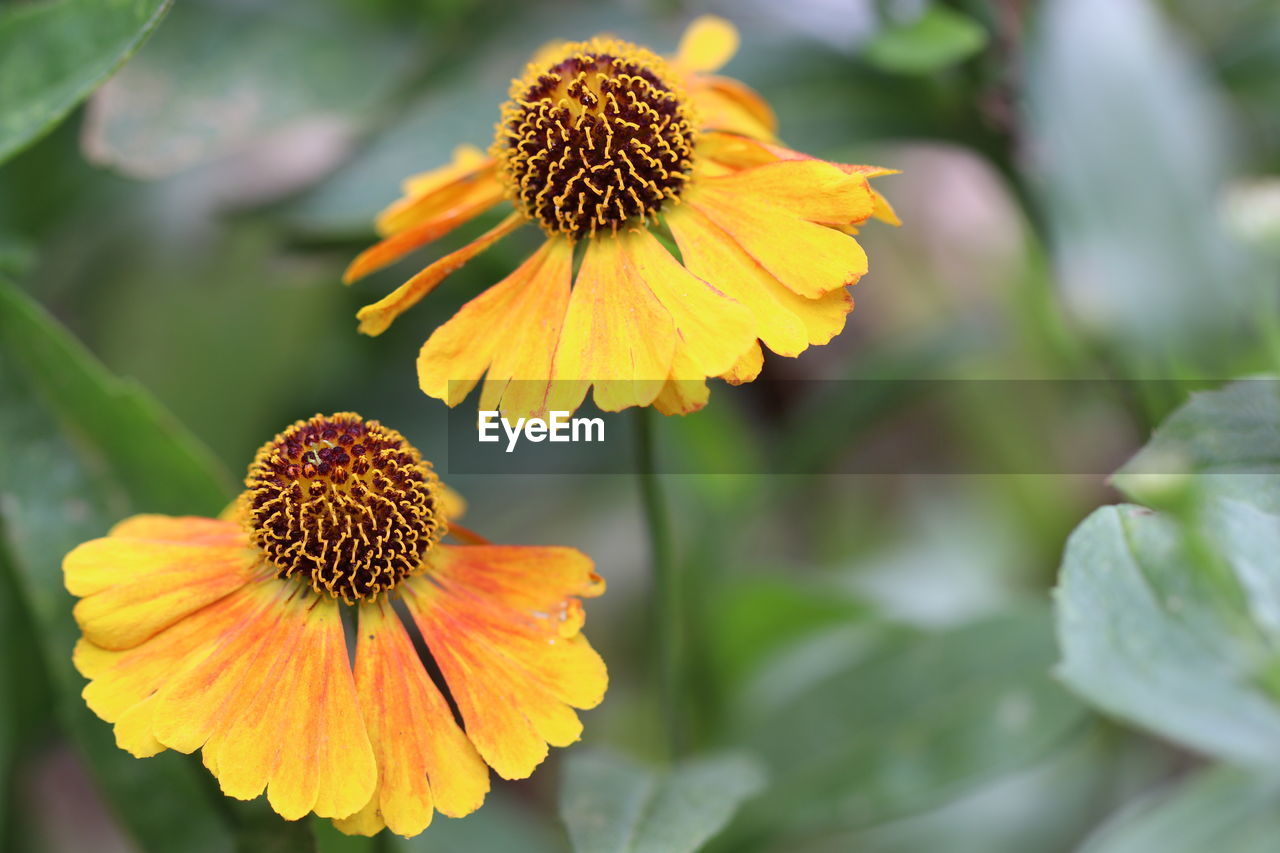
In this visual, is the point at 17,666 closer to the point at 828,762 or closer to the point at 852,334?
the point at 828,762

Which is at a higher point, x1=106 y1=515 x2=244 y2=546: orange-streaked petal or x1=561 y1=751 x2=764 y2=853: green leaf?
x1=106 y1=515 x2=244 y2=546: orange-streaked petal

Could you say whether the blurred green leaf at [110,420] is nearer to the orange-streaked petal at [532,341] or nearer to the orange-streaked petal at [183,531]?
the orange-streaked petal at [183,531]

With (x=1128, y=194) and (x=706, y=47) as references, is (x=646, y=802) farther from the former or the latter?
(x=1128, y=194)

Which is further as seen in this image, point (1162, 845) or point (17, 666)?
point (17, 666)

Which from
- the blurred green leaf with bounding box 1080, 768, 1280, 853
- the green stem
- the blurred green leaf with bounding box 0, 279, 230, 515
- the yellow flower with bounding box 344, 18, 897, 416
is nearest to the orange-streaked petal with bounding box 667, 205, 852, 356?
the yellow flower with bounding box 344, 18, 897, 416

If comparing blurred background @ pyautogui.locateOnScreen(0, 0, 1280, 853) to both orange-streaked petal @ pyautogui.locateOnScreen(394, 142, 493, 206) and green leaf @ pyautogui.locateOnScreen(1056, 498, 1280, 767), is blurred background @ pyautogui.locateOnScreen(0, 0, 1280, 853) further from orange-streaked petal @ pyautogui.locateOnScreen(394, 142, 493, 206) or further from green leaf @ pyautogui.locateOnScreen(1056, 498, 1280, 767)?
orange-streaked petal @ pyautogui.locateOnScreen(394, 142, 493, 206)

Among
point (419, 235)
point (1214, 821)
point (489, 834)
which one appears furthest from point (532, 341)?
point (489, 834)

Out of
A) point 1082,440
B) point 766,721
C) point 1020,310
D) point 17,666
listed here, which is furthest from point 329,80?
point 1082,440
